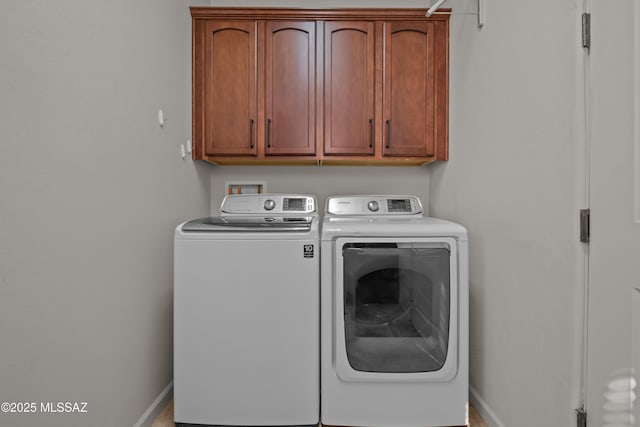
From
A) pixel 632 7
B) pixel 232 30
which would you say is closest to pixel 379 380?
pixel 632 7

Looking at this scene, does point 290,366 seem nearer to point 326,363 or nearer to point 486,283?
point 326,363

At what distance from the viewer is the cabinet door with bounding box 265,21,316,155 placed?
2.16 m

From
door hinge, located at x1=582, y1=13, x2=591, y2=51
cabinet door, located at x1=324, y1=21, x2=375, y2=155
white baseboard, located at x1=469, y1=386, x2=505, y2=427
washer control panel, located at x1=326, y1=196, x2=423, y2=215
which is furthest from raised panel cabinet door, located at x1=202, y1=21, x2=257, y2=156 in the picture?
white baseboard, located at x1=469, y1=386, x2=505, y2=427

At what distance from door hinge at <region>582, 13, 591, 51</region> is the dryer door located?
0.86 metres

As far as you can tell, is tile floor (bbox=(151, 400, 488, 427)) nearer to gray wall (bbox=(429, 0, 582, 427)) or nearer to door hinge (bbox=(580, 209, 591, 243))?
gray wall (bbox=(429, 0, 582, 427))

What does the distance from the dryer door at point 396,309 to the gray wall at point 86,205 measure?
2.99 feet

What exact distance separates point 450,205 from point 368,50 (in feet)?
3.54

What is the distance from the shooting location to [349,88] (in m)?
2.17

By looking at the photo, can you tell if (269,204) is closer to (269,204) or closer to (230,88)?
(269,204)

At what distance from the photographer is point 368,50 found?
85.1 inches

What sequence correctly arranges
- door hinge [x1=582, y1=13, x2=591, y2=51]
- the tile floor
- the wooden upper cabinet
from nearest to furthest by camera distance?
door hinge [x1=582, y1=13, x2=591, y2=51] < the tile floor < the wooden upper cabinet

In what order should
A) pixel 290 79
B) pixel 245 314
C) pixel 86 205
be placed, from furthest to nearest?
pixel 290 79, pixel 245 314, pixel 86 205

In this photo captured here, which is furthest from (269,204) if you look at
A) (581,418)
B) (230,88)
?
(581,418)

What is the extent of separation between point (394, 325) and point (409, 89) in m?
1.41
